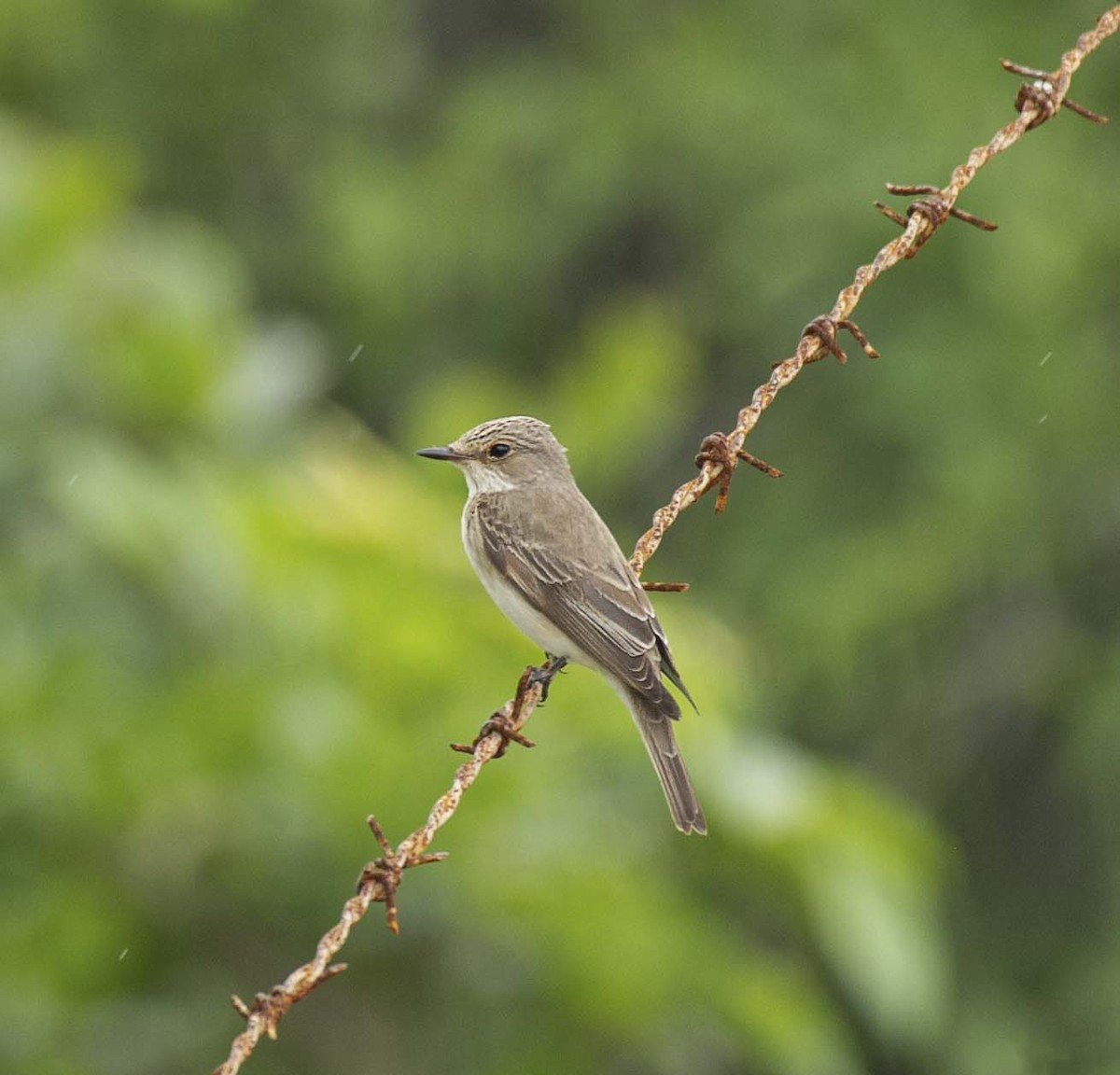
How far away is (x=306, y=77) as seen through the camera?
14.2m

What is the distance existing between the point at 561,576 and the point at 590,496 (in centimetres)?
388

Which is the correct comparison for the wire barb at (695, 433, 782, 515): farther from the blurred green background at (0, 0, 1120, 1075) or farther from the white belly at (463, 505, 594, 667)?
the blurred green background at (0, 0, 1120, 1075)

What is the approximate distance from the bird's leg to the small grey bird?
20 millimetres

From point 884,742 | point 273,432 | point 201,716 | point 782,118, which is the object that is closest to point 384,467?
point 273,432

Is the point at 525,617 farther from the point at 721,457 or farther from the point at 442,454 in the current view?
the point at 721,457

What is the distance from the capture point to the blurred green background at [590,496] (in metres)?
6.43

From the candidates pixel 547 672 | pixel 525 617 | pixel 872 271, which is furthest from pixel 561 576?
pixel 872 271

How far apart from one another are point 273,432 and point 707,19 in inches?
285

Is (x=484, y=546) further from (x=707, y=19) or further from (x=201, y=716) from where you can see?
(x=707, y=19)

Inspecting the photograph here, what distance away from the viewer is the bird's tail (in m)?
4.07

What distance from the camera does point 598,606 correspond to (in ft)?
14.6

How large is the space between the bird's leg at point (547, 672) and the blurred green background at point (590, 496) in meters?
1.70

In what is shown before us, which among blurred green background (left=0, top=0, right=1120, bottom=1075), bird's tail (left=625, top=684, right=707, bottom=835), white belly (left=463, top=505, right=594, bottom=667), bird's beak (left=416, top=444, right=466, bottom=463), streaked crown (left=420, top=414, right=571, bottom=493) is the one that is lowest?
bird's tail (left=625, top=684, right=707, bottom=835)

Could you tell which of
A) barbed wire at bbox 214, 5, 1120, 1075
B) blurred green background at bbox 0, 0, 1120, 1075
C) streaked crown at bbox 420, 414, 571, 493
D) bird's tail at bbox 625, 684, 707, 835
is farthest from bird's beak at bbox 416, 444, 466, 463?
blurred green background at bbox 0, 0, 1120, 1075
